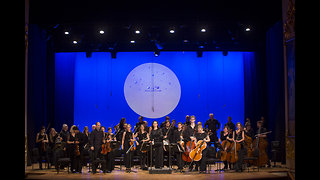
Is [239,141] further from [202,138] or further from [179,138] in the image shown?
[179,138]

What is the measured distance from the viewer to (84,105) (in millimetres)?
16016

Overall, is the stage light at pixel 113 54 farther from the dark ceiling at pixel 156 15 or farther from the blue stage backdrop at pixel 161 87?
the dark ceiling at pixel 156 15

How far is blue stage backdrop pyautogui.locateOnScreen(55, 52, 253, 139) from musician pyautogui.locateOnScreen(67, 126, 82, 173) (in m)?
4.41

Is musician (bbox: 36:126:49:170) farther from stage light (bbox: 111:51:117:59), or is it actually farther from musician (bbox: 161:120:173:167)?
stage light (bbox: 111:51:117:59)

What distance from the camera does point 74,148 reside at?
11422 millimetres

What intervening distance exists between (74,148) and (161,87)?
217 inches

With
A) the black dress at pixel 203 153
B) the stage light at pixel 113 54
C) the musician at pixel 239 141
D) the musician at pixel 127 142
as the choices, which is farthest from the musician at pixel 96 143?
the stage light at pixel 113 54

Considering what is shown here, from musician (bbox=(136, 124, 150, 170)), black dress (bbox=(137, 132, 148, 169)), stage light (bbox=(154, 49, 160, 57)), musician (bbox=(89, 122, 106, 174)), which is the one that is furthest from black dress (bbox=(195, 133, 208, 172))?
stage light (bbox=(154, 49, 160, 57))

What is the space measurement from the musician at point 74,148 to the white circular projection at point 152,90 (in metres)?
4.65

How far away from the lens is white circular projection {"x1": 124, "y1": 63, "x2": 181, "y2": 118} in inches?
624

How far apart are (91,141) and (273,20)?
6849 mm
